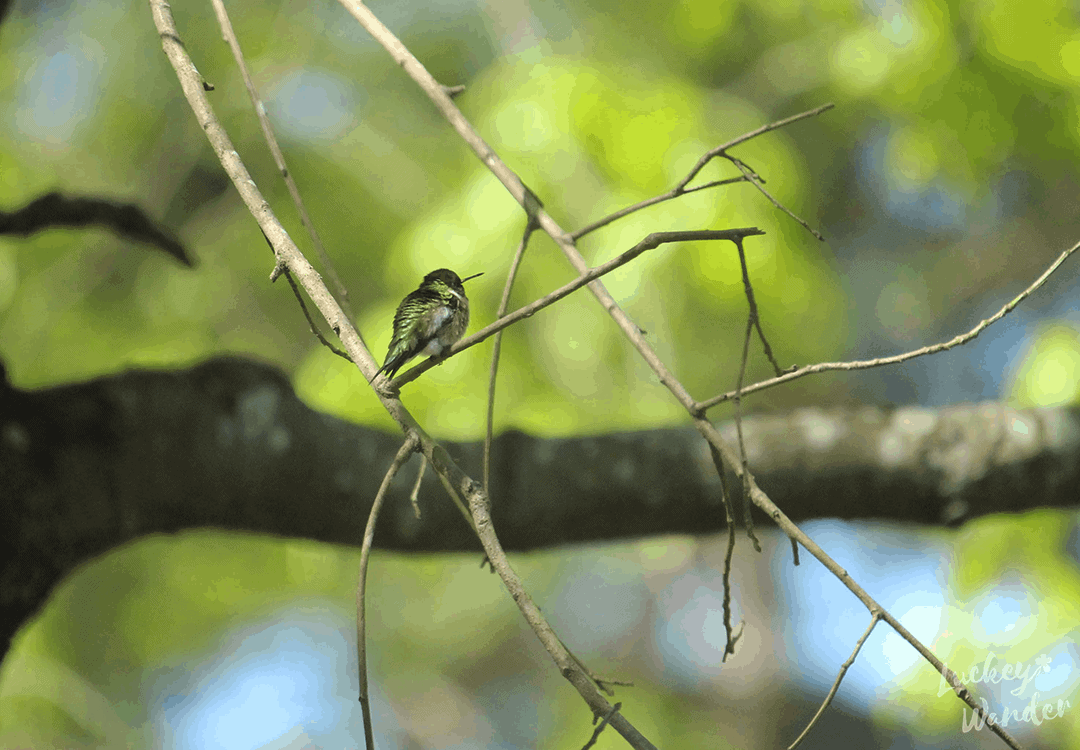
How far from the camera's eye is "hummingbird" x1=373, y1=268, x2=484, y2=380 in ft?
3.88

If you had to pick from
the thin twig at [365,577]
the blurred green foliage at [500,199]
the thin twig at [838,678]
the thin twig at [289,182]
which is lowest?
the thin twig at [365,577]

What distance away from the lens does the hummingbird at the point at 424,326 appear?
1.18 metres

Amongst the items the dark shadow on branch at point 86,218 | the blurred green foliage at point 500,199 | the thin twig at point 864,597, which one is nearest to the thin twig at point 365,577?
the thin twig at point 864,597

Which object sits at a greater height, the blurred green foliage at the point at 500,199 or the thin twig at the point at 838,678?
the blurred green foliage at the point at 500,199

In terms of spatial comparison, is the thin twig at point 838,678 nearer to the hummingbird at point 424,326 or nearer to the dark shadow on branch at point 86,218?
the hummingbird at point 424,326

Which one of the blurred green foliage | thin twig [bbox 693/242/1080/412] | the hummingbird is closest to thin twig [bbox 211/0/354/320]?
the hummingbird

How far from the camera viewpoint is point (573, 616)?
4613 mm

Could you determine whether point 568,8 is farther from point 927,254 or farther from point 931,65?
point 927,254

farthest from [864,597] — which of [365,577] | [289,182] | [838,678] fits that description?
[289,182]

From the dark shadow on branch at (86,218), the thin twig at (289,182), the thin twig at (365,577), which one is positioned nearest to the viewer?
the thin twig at (365,577)

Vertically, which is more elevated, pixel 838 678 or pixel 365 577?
pixel 838 678

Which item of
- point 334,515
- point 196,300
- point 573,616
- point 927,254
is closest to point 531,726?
point 573,616

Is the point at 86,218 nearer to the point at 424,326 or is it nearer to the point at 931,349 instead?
the point at 424,326

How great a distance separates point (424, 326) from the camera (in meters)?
1.20
